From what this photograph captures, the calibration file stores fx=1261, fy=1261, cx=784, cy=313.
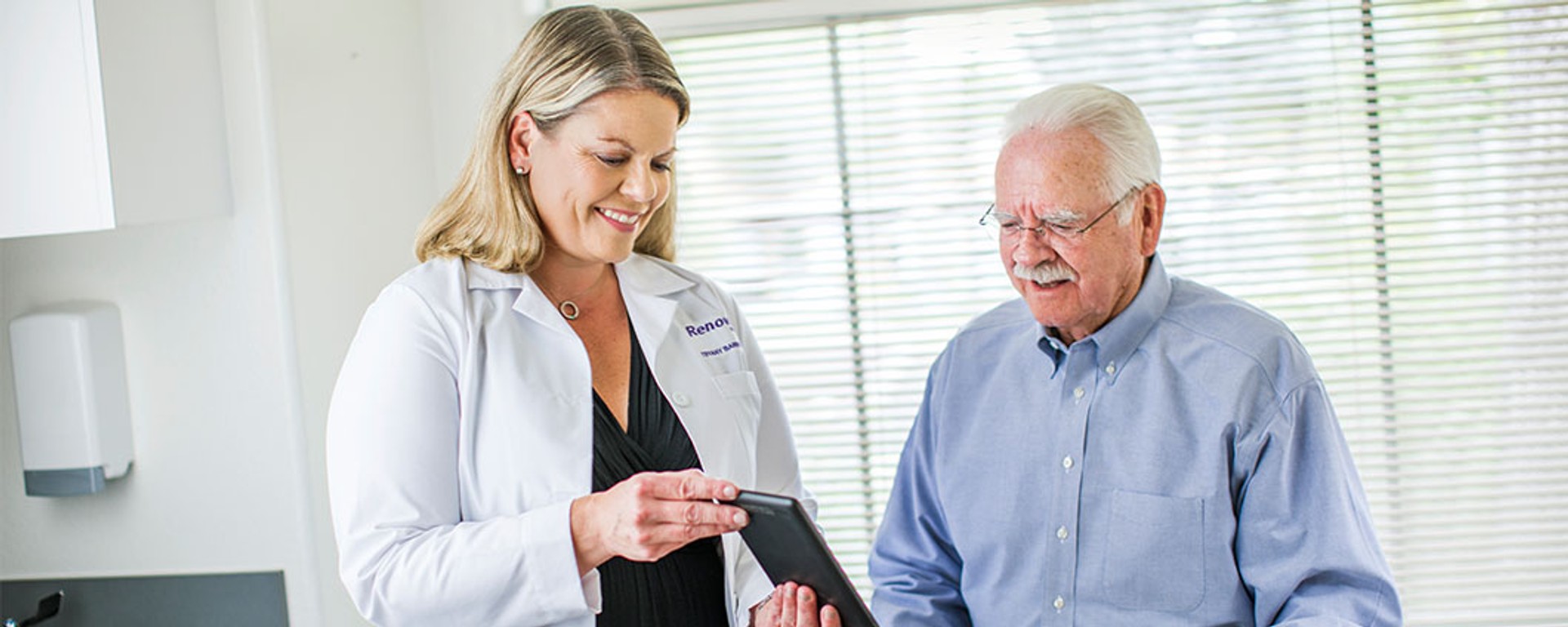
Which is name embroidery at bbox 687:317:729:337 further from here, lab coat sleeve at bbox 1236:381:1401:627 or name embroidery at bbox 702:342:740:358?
lab coat sleeve at bbox 1236:381:1401:627

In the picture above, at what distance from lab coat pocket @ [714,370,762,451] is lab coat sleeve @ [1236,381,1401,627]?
2.22 ft

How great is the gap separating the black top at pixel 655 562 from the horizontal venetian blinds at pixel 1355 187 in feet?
4.00

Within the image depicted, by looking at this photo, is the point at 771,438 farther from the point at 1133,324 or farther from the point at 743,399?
the point at 1133,324

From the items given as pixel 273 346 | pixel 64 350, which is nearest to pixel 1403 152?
pixel 273 346

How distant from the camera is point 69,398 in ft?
7.41

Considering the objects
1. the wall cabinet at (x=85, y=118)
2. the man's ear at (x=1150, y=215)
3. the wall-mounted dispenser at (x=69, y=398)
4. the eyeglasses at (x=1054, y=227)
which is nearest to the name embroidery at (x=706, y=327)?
the eyeglasses at (x=1054, y=227)

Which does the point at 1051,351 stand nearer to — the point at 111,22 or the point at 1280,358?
the point at 1280,358

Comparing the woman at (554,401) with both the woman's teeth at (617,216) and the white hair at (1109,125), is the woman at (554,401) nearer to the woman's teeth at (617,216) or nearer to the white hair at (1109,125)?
the woman's teeth at (617,216)

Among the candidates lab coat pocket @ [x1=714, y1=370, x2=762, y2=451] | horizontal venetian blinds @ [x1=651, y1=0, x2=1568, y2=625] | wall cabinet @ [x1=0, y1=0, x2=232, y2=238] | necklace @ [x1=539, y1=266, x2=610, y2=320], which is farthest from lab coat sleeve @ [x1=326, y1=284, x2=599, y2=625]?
horizontal venetian blinds @ [x1=651, y1=0, x2=1568, y2=625]

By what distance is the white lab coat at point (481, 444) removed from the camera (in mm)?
1508

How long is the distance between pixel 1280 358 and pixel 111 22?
1.83m

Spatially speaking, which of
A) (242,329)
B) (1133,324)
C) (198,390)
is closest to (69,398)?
(198,390)

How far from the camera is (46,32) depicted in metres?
1.97

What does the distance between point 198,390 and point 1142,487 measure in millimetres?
1674
